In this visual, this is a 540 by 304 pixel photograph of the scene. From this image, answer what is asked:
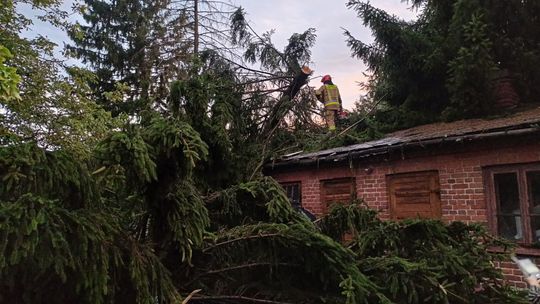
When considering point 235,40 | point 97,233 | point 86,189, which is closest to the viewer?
point 97,233

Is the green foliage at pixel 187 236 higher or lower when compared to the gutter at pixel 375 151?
lower

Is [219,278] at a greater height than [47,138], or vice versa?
[47,138]

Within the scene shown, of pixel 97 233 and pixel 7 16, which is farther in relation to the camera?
pixel 7 16

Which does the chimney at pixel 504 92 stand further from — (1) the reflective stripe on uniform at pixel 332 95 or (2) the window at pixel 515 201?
(1) the reflective stripe on uniform at pixel 332 95

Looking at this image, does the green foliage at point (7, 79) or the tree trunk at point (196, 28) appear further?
the tree trunk at point (196, 28)

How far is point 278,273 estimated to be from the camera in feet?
8.58

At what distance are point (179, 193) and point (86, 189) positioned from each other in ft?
1.74

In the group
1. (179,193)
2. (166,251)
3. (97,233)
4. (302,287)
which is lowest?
(302,287)

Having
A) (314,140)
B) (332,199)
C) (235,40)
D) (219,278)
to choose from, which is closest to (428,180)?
(332,199)

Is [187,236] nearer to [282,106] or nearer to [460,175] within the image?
[460,175]

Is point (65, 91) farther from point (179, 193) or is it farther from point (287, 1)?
point (179, 193)

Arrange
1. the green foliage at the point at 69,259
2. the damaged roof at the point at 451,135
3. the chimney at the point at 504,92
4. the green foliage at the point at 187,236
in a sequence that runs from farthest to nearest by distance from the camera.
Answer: the chimney at the point at 504,92 < the damaged roof at the point at 451,135 < the green foliage at the point at 187,236 < the green foliage at the point at 69,259

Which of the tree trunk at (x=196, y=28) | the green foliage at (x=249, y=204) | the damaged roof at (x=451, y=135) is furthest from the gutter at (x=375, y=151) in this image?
the tree trunk at (x=196, y=28)

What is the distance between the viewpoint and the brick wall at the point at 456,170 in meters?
5.30
